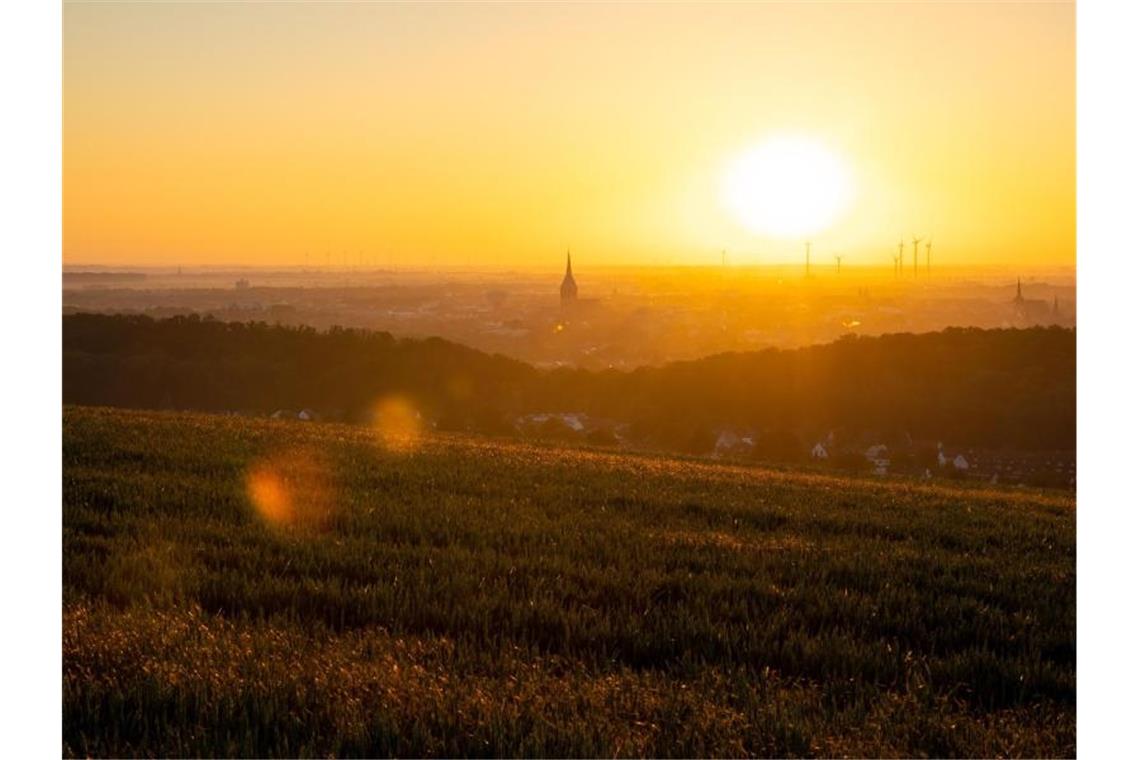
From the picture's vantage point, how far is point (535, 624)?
784 cm

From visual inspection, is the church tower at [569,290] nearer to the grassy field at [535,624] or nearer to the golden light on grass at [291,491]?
the golden light on grass at [291,491]

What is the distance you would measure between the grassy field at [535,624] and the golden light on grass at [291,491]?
2.7 inches

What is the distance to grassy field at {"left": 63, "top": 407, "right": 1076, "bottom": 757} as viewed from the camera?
19.1 feet

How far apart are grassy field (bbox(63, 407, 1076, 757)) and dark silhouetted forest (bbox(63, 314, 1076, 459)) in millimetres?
117495

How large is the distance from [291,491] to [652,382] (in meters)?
135

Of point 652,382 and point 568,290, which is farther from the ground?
point 568,290

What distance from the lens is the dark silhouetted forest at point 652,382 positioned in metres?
136

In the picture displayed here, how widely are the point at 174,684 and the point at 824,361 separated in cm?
14961

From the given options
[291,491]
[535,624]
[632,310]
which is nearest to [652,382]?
[632,310]

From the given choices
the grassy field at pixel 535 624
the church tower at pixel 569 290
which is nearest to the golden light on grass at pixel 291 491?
the grassy field at pixel 535 624

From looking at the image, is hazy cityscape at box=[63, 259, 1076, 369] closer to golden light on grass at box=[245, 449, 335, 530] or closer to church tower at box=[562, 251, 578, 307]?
church tower at box=[562, 251, 578, 307]

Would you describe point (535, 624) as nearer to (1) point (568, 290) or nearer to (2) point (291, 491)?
(2) point (291, 491)
